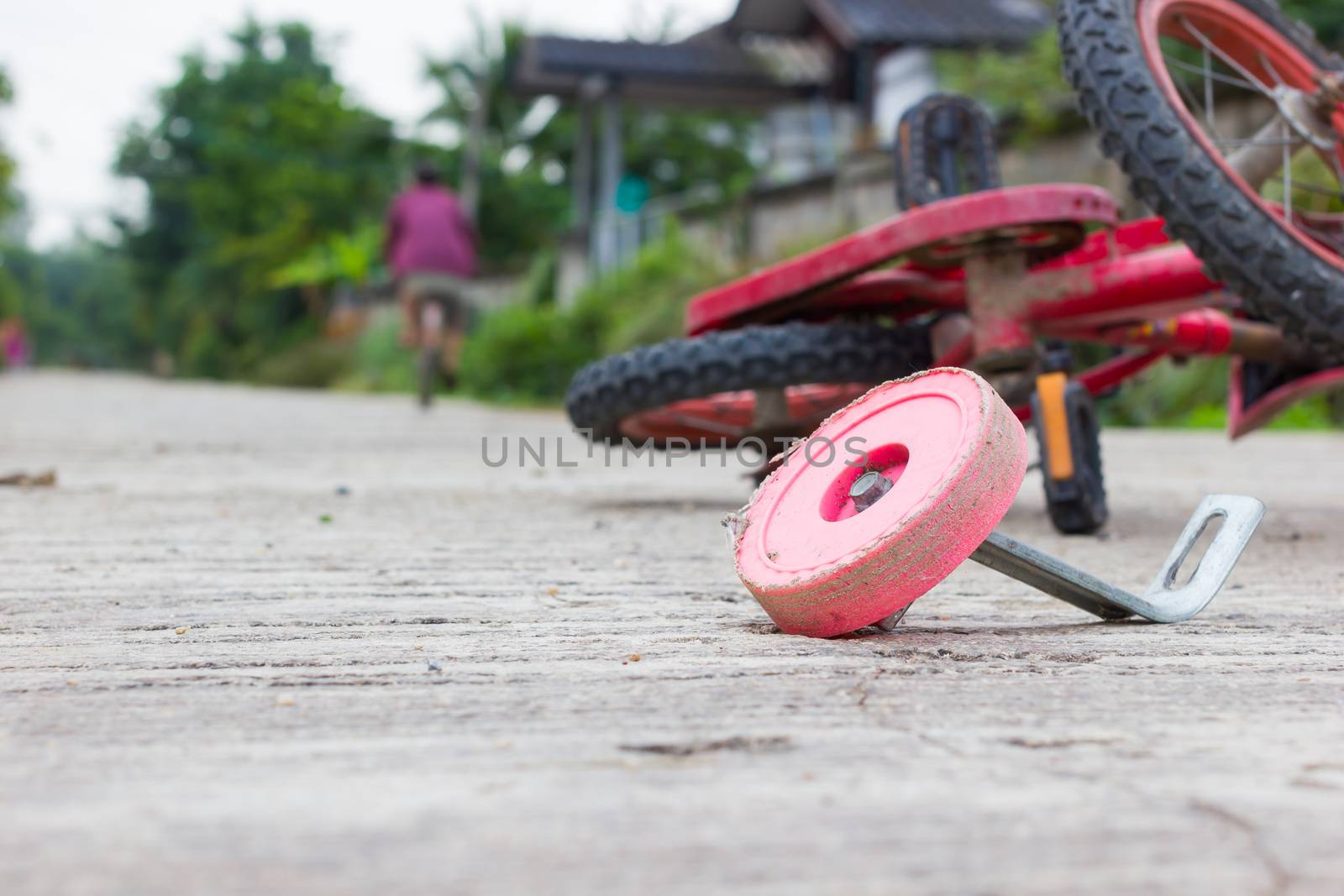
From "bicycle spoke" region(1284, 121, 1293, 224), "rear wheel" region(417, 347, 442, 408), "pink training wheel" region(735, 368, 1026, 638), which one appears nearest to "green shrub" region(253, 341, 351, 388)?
"rear wheel" region(417, 347, 442, 408)

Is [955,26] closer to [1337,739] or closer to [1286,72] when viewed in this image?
[1286,72]

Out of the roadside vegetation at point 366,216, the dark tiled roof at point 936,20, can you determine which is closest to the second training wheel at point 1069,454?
the roadside vegetation at point 366,216

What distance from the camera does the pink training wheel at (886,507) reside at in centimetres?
172

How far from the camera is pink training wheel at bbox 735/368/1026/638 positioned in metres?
1.72

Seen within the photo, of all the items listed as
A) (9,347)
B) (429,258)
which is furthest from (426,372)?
(9,347)

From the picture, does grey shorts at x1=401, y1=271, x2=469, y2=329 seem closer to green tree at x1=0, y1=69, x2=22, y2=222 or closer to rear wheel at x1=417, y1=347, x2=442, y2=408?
rear wheel at x1=417, y1=347, x2=442, y2=408

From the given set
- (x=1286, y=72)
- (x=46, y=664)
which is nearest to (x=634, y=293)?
(x=1286, y=72)

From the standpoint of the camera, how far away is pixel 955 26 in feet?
62.0

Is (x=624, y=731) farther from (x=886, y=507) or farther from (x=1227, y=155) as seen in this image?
(x=1227, y=155)

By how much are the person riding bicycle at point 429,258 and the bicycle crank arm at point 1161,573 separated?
9.44 m

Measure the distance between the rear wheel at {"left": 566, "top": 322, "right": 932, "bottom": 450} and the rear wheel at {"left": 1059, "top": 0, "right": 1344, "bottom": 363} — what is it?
0.72 m

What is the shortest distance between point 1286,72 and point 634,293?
35.0 feet

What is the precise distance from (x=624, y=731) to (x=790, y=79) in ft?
69.4

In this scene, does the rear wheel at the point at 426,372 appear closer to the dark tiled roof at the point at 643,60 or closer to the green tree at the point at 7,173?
the green tree at the point at 7,173
